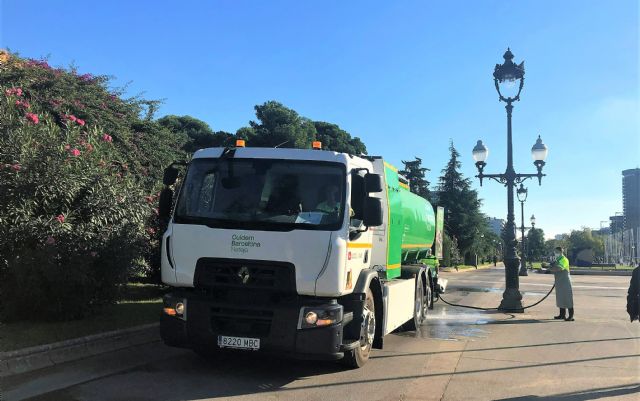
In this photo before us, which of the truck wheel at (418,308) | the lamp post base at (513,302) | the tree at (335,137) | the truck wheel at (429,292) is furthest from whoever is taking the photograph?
the tree at (335,137)

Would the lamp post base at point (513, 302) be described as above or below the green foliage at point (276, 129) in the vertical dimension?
below

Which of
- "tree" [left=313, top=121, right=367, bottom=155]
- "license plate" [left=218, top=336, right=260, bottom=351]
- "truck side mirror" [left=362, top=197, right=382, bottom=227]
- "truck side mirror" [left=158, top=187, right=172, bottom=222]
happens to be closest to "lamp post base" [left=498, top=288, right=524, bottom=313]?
"truck side mirror" [left=362, top=197, right=382, bottom=227]

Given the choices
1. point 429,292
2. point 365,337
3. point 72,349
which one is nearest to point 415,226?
point 429,292

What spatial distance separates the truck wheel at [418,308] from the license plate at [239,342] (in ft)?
16.5

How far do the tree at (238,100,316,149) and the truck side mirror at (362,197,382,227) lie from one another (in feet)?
71.6

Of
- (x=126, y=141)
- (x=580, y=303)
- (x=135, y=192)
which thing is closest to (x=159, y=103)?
(x=126, y=141)

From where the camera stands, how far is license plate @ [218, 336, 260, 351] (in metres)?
5.83

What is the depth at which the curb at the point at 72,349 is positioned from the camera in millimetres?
6145

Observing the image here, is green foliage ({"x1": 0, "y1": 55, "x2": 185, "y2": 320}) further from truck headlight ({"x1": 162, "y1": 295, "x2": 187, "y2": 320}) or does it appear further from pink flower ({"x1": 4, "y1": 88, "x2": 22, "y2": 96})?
truck headlight ({"x1": 162, "y1": 295, "x2": 187, "y2": 320})

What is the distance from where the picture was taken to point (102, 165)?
8.84m

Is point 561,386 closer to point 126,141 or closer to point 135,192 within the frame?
point 135,192

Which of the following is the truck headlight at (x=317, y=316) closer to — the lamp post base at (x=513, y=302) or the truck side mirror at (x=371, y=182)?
the truck side mirror at (x=371, y=182)

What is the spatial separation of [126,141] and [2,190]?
5.84m

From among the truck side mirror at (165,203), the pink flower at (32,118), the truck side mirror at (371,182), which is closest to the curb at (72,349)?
the truck side mirror at (165,203)
